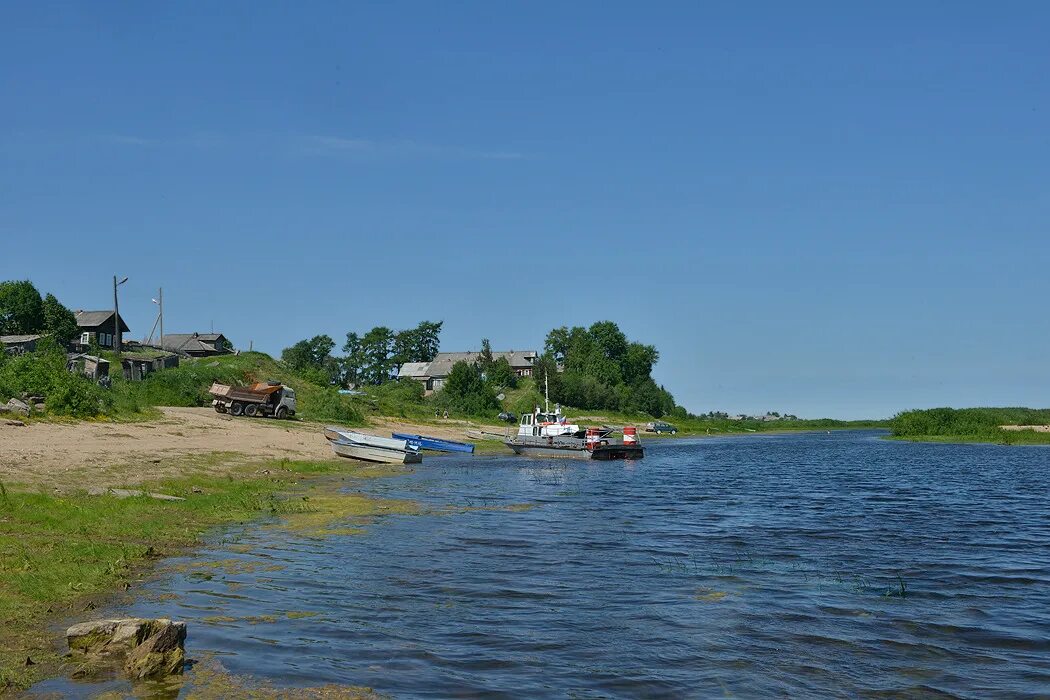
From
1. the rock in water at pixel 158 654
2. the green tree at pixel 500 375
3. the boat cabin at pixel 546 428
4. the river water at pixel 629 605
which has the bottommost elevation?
the river water at pixel 629 605

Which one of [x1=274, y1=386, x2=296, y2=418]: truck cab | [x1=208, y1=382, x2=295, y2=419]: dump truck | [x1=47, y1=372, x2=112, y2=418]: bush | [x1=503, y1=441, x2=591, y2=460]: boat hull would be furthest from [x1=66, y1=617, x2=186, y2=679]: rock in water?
[x1=274, y1=386, x2=296, y2=418]: truck cab

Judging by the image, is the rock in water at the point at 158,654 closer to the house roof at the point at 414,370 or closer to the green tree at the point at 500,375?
the green tree at the point at 500,375

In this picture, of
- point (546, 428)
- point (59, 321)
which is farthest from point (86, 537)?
point (59, 321)

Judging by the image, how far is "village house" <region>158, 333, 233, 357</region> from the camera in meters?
111

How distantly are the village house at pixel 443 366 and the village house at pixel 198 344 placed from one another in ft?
102

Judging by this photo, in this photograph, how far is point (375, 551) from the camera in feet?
58.6

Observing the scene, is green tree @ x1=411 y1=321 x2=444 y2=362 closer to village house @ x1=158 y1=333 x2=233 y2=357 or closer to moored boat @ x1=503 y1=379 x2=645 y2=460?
village house @ x1=158 y1=333 x2=233 y2=357

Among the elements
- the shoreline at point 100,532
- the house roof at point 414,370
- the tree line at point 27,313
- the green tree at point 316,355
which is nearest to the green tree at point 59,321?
the tree line at point 27,313

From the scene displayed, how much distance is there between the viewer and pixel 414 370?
481 feet

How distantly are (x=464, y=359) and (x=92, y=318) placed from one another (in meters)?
56.7

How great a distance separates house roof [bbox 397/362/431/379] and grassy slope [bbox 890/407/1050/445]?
71025mm

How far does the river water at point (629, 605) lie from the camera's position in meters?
10.1

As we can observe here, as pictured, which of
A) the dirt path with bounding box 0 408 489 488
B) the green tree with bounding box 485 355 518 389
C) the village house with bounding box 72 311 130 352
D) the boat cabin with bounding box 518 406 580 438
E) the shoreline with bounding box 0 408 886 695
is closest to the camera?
the shoreline with bounding box 0 408 886 695

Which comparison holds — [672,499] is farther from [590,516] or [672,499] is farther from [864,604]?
[864,604]
